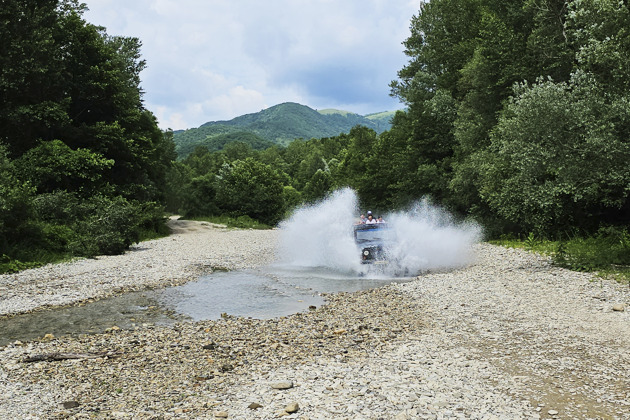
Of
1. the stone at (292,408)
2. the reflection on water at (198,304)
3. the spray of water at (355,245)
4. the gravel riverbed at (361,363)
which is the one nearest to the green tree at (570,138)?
the gravel riverbed at (361,363)

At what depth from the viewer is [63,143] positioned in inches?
1209

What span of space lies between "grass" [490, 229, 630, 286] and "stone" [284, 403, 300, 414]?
12.1 m

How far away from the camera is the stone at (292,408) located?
590cm

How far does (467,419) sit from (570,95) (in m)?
13.8

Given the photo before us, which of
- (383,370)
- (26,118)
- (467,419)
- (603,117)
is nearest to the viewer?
(467,419)

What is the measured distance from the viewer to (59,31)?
109 ft

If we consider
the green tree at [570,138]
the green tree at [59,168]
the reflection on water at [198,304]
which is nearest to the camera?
the reflection on water at [198,304]

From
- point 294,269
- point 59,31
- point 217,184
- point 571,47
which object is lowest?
point 294,269

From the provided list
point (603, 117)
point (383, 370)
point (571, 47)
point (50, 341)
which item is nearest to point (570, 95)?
point (603, 117)

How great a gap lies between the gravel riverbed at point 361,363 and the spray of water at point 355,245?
6.08 metres

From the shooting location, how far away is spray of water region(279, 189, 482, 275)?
19953 mm

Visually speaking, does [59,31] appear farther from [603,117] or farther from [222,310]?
[603,117]

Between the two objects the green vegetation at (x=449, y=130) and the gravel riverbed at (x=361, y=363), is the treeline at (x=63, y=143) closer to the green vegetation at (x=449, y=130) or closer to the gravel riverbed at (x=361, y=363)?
the green vegetation at (x=449, y=130)

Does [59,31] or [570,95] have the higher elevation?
[59,31]
